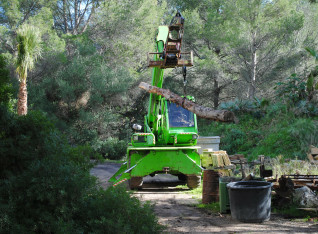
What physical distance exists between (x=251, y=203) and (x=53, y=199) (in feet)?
12.3

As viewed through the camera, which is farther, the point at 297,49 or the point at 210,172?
the point at 297,49

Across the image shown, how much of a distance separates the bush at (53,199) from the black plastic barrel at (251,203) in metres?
2.41

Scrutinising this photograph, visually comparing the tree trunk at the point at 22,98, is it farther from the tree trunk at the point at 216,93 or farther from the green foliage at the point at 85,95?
the tree trunk at the point at 216,93

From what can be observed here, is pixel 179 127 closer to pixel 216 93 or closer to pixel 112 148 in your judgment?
pixel 112 148

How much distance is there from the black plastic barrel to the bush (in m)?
2.41

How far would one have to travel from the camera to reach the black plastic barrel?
691 centimetres

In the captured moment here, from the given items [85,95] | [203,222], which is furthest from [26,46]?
[203,222]

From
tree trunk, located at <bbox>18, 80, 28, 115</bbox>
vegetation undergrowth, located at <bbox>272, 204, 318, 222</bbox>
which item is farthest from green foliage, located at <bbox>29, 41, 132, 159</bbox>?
vegetation undergrowth, located at <bbox>272, 204, 318, 222</bbox>

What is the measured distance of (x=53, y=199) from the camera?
4730 millimetres

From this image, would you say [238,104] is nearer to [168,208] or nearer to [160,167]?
[160,167]

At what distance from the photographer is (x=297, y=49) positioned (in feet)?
75.7

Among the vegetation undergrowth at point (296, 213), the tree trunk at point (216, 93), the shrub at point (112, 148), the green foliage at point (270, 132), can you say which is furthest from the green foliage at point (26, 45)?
the tree trunk at point (216, 93)

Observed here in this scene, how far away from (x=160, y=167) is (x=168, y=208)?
2.58 meters

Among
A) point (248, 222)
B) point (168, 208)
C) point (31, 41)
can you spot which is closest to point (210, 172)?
point (168, 208)
